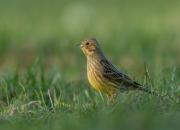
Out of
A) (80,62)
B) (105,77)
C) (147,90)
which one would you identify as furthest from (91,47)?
(80,62)

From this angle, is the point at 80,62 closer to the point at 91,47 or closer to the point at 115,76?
the point at 91,47

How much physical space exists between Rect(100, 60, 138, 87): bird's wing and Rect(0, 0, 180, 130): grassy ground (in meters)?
0.17

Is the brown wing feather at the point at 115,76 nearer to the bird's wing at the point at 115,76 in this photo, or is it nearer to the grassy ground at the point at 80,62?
the bird's wing at the point at 115,76

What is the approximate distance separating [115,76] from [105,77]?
0.11 metres

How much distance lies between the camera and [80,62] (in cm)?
1352

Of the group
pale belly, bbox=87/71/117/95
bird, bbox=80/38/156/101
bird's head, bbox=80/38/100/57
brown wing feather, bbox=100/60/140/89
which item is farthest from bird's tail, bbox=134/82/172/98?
bird's head, bbox=80/38/100/57

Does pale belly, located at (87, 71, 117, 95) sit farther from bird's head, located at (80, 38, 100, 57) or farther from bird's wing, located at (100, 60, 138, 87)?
bird's head, located at (80, 38, 100, 57)

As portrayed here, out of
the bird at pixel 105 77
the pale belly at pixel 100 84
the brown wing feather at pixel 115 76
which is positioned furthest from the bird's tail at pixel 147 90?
the pale belly at pixel 100 84

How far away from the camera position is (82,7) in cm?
2072

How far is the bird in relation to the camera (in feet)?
31.5

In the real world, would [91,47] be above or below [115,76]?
above

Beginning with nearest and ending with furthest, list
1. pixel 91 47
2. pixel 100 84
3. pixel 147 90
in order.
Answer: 1. pixel 147 90
2. pixel 100 84
3. pixel 91 47

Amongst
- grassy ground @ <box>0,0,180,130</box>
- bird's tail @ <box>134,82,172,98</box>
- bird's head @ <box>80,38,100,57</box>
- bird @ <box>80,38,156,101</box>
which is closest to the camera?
grassy ground @ <box>0,0,180,130</box>

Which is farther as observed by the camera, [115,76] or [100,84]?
[115,76]
